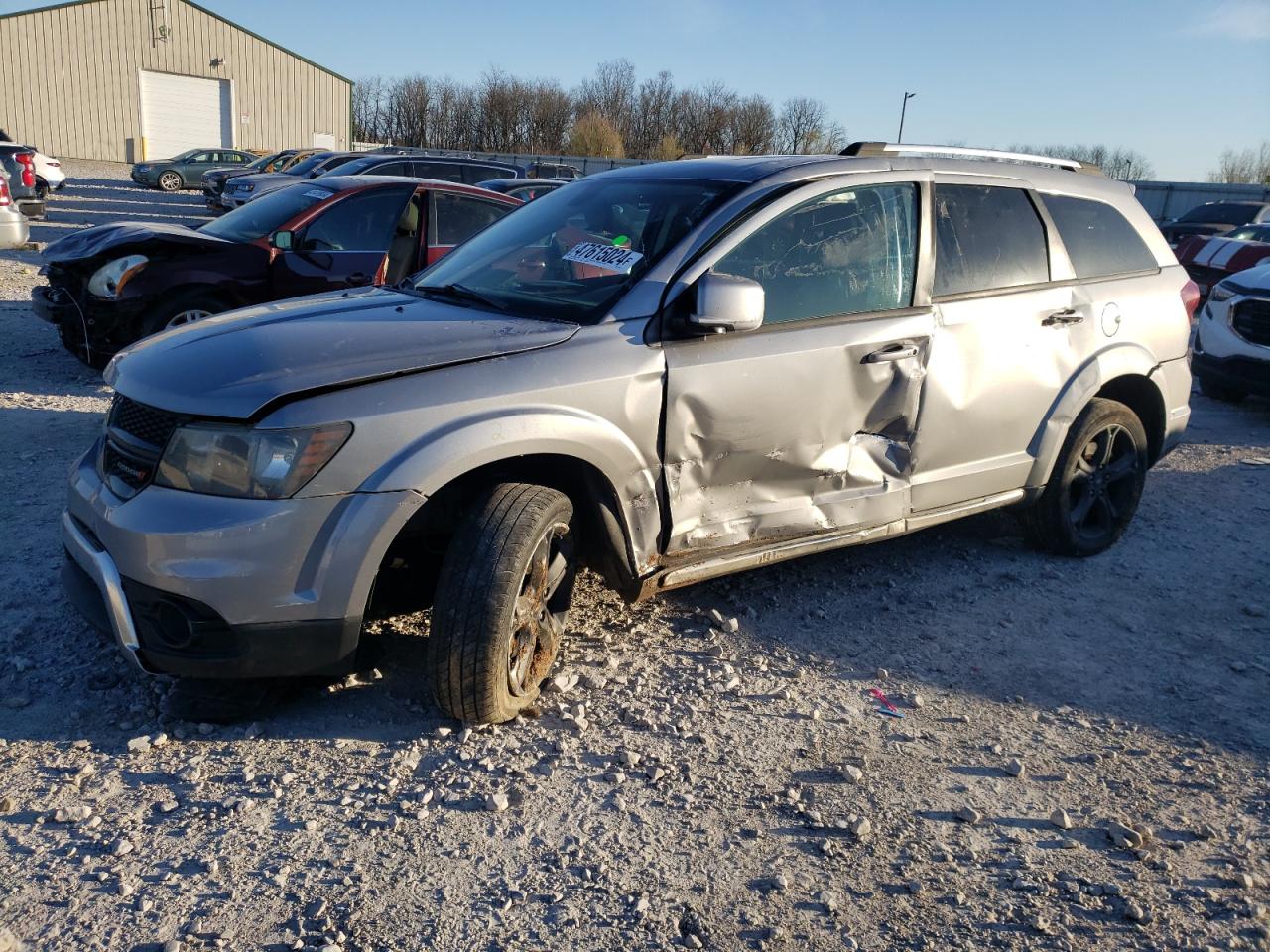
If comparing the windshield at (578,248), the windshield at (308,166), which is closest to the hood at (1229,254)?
the windshield at (578,248)

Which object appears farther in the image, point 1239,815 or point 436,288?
point 436,288

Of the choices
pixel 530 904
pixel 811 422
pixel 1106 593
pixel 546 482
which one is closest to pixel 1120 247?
pixel 1106 593

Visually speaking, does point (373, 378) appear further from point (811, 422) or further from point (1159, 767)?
point (1159, 767)

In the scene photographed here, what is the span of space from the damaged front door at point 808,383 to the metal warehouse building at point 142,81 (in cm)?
4631

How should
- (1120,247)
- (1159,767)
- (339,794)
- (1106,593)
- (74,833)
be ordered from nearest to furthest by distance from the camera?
1. (74,833)
2. (339,794)
3. (1159,767)
4. (1106,593)
5. (1120,247)

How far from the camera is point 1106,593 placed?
16.0 ft

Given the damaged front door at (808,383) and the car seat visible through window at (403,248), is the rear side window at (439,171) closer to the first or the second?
the car seat visible through window at (403,248)

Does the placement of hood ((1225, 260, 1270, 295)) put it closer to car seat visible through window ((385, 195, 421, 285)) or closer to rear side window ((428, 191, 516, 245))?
rear side window ((428, 191, 516, 245))

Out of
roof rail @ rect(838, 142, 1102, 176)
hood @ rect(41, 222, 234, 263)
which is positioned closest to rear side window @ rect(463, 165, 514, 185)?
hood @ rect(41, 222, 234, 263)

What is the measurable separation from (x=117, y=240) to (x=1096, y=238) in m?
6.53

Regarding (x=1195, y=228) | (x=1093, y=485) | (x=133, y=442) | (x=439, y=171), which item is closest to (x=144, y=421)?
(x=133, y=442)

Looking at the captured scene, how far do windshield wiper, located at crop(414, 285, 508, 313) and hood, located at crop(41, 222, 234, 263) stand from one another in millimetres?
4194

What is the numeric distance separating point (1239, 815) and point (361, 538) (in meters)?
2.78

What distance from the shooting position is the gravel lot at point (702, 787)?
8.48ft
